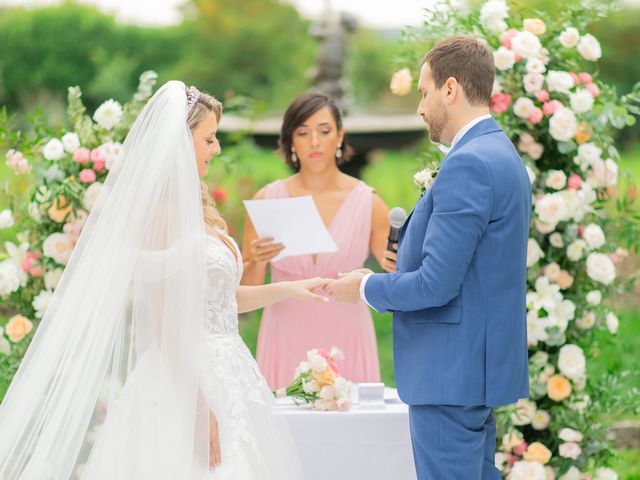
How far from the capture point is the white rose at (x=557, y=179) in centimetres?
455

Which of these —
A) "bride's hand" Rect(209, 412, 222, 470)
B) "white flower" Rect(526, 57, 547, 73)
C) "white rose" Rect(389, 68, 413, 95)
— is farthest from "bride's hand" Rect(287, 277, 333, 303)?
"white flower" Rect(526, 57, 547, 73)

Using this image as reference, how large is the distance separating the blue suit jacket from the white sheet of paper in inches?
42.0

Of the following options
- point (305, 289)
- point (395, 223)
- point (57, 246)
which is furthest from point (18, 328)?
point (395, 223)

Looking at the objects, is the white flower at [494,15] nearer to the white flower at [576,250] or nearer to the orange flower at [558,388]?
the white flower at [576,250]

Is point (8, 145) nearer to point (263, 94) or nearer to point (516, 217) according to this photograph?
point (516, 217)

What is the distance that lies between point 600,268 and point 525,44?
110 cm

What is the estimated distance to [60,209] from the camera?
4.44 metres

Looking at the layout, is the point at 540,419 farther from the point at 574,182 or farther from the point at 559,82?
the point at 559,82

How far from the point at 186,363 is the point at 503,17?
7.99ft

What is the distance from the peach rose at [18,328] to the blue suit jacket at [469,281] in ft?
6.17

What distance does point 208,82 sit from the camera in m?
26.1

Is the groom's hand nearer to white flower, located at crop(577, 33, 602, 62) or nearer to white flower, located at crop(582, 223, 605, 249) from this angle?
white flower, located at crop(582, 223, 605, 249)

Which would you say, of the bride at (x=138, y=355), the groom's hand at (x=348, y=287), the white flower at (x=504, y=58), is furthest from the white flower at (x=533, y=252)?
the bride at (x=138, y=355)

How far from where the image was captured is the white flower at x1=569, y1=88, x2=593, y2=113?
14.9ft
